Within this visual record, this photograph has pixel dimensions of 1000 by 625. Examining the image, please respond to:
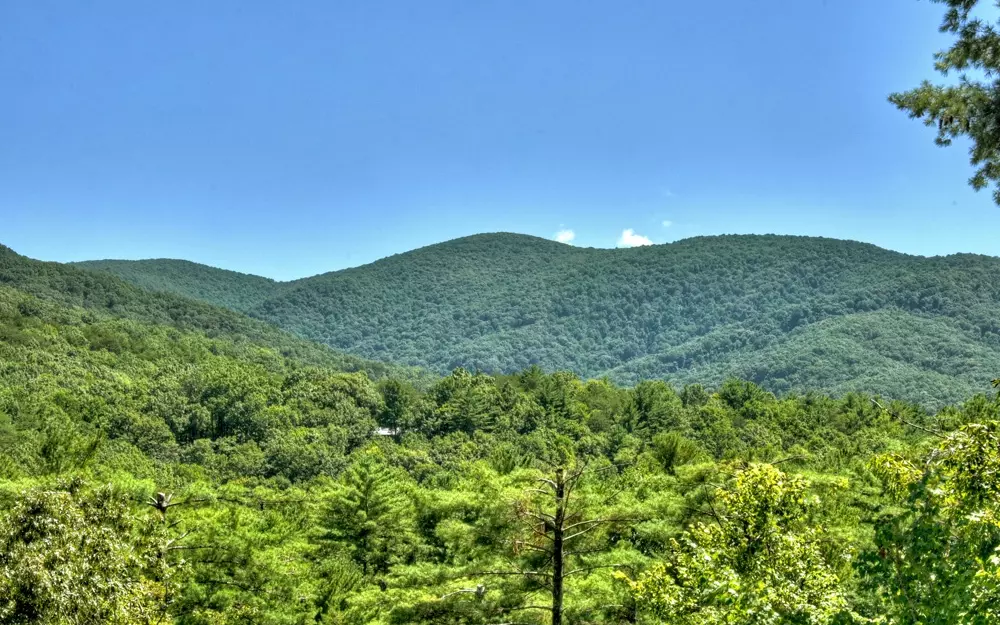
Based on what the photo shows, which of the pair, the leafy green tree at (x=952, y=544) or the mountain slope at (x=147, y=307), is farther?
the mountain slope at (x=147, y=307)

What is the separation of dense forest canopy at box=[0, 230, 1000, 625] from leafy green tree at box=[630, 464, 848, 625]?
0.05 metres

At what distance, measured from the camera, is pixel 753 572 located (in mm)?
10164

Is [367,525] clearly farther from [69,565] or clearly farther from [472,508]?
[69,565]

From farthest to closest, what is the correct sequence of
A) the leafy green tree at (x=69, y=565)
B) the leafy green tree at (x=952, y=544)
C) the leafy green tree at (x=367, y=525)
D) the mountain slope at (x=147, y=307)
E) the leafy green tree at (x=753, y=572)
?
the mountain slope at (x=147, y=307), the leafy green tree at (x=367, y=525), the leafy green tree at (x=69, y=565), the leafy green tree at (x=753, y=572), the leafy green tree at (x=952, y=544)

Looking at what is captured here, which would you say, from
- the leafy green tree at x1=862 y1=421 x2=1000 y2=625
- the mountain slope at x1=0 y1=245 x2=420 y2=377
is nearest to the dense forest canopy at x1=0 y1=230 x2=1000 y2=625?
the leafy green tree at x1=862 y1=421 x2=1000 y2=625

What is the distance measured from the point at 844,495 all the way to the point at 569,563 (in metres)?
11.3

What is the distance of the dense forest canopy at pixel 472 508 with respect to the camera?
822cm

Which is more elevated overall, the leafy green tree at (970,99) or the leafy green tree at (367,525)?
the leafy green tree at (970,99)

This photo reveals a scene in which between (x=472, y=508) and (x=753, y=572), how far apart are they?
17886 millimetres

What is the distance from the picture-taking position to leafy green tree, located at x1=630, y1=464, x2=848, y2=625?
8.12 m

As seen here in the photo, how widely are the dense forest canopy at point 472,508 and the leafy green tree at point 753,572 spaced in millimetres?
48

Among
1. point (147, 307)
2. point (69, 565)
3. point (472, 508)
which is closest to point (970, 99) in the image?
point (69, 565)

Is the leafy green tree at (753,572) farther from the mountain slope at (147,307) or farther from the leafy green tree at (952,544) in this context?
the mountain slope at (147,307)

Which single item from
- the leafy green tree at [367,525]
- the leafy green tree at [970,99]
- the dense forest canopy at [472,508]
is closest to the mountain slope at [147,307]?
the dense forest canopy at [472,508]
